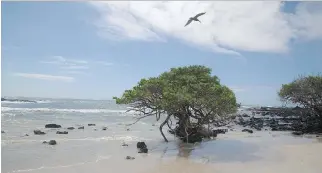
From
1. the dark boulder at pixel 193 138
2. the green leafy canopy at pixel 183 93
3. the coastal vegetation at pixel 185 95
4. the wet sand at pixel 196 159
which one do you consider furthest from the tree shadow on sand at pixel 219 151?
the green leafy canopy at pixel 183 93

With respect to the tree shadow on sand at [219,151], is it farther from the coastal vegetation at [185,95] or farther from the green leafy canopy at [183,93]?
the green leafy canopy at [183,93]

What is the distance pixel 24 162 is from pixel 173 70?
7.25 metres

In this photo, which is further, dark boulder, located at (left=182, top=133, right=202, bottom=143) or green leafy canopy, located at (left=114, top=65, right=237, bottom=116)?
dark boulder, located at (left=182, top=133, right=202, bottom=143)

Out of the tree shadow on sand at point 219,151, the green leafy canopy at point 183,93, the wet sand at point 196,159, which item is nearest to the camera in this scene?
the wet sand at point 196,159

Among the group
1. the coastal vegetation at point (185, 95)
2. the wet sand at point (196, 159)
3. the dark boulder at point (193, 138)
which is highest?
the coastal vegetation at point (185, 95)

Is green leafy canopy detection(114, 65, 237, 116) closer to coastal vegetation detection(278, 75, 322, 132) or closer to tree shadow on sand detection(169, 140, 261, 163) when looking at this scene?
tree shadow on sand detection(169, 140, 261, 163)

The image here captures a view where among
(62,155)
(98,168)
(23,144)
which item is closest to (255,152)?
(98,168)

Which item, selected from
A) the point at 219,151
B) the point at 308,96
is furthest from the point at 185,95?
the point at 308,96

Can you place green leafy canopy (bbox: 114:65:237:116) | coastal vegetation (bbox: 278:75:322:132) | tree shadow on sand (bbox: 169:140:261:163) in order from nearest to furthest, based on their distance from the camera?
tree shadow on sand (bbox: 169:140:261:163) → green leafy canopy (bbox: 114:65:237:116) → coastal vegetation (bbox: 278:75:322:132)

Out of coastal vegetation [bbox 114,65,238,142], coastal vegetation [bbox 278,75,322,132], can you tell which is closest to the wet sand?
coastal vegetation [bbox 114,65,238,142]

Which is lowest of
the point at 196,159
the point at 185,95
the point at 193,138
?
the point at 196,159

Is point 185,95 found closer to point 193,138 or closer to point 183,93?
point 183,93

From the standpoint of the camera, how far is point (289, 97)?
22.5 meters

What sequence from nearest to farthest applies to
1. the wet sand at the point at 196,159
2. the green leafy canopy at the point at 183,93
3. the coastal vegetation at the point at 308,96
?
the wet sand at the point at 196,159, the green leafy canopy at the point at 183,93, the coastal vegetation at the point at 308,96
